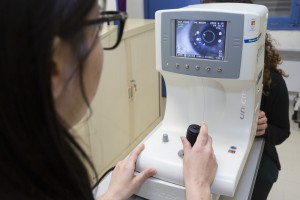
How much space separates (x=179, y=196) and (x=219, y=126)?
0.92 feet

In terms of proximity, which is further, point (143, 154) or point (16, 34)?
point (143, 154)

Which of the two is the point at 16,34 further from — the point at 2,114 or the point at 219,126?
the point at 219,126

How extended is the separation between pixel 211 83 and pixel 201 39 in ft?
0.50

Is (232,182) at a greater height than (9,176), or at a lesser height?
lesser

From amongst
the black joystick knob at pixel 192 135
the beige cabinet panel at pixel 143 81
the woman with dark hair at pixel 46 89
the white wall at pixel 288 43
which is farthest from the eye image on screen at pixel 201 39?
the white wall at pixel 288 43

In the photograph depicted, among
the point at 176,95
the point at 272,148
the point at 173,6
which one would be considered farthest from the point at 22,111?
the point at 173,6

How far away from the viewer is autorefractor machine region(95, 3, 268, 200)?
2.83 feet

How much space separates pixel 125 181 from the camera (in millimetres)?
905

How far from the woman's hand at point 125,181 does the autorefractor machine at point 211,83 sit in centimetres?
2

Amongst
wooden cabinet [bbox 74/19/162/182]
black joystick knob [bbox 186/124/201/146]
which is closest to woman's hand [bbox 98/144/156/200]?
black joystick knob [bbox 186/124/201/146]

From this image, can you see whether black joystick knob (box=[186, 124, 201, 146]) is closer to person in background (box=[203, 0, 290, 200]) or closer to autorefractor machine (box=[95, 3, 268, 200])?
autorefractor machine (box=[95, 3, 268, 200])

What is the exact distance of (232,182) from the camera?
85 centimetres

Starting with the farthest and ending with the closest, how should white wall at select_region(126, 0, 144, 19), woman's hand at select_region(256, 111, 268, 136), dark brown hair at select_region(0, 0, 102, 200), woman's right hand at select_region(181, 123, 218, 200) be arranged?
white wall at select_region(126, 0, 144, 19) < woman's hand at select_region(256, 111, 268, 136) < woman's right hand at select_region(181, 123, 218, 200) < dark brown hair at select_region(0, 0, 102, 200)

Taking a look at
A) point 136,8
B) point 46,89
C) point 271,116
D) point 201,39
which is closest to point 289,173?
point 271,116
